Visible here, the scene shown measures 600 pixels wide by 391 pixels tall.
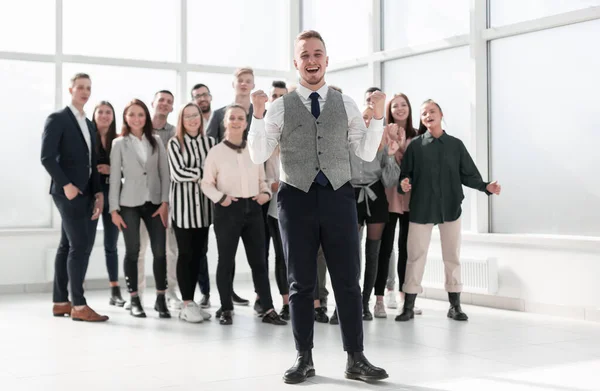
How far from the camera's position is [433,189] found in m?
4.98

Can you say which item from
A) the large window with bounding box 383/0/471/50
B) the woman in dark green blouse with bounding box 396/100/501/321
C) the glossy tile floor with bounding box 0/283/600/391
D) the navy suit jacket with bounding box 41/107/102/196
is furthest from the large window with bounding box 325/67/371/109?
the navy suit jacket with bounding box 41/107/102/196

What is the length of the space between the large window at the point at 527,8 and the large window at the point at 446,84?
1.39ft

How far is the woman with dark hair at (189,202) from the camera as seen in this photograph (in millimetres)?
4898

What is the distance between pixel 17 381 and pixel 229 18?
5411 millimetres

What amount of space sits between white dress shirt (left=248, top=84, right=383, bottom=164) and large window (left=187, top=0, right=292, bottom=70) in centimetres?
476

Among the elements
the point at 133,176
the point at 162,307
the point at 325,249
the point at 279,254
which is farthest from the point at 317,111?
the point at 162,307

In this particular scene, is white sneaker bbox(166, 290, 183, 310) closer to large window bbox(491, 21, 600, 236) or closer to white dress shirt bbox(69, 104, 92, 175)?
white dress shirt bbox(69, 104, 92, 175)

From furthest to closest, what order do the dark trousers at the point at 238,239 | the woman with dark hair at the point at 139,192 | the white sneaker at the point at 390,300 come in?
the white sneaker at the point at 390,300 < the woman with dark hair at the point at 139,192 < the dark trousers at the point at 238,239

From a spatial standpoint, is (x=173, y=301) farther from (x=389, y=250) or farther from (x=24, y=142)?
(x=24, y=142)

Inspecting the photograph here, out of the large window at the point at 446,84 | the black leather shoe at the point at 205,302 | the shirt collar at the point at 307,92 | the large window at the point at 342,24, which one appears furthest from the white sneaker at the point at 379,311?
the large window at the point at 342,24

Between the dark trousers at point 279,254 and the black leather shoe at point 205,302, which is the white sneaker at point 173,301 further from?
the dark trousers at point 279,254

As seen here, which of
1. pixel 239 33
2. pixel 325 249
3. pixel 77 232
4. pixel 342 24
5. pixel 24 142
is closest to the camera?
pixel 325 249

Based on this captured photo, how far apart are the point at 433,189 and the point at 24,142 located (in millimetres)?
3842

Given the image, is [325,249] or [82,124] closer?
[325,249]
